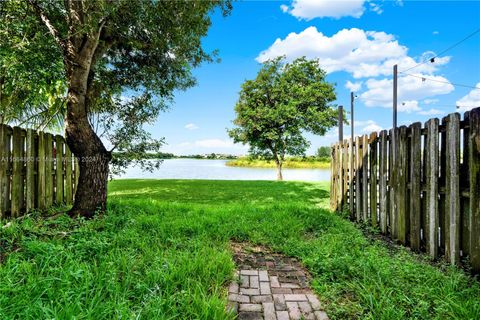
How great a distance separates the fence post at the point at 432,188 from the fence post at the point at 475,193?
1.45 ft

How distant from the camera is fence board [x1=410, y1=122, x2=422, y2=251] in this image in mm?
3530

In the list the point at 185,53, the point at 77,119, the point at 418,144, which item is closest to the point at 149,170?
the point at 77,119

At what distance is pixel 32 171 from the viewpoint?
523 cm

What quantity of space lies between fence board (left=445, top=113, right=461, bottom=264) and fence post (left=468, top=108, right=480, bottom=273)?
6.2 inches

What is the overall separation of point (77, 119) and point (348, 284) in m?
5.08

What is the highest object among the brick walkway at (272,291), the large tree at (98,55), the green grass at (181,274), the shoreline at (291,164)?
the large tree at (98,55)

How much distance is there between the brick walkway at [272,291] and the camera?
2125 millimetres

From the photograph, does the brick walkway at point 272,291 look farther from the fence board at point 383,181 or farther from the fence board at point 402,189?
the fence board at point 383,181

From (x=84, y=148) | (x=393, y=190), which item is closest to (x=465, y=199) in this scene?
(x=393, y=190)

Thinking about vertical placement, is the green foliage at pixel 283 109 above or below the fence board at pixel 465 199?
above

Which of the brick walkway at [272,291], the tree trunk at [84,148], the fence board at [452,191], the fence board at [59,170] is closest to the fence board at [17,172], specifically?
the fence board at [59,170]

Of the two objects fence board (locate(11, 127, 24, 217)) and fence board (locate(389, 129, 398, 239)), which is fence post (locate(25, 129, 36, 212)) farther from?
fence board (locate(389, 129, 398, 239))

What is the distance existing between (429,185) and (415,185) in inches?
10.0

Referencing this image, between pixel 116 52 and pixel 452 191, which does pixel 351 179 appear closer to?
pixel 452 191
